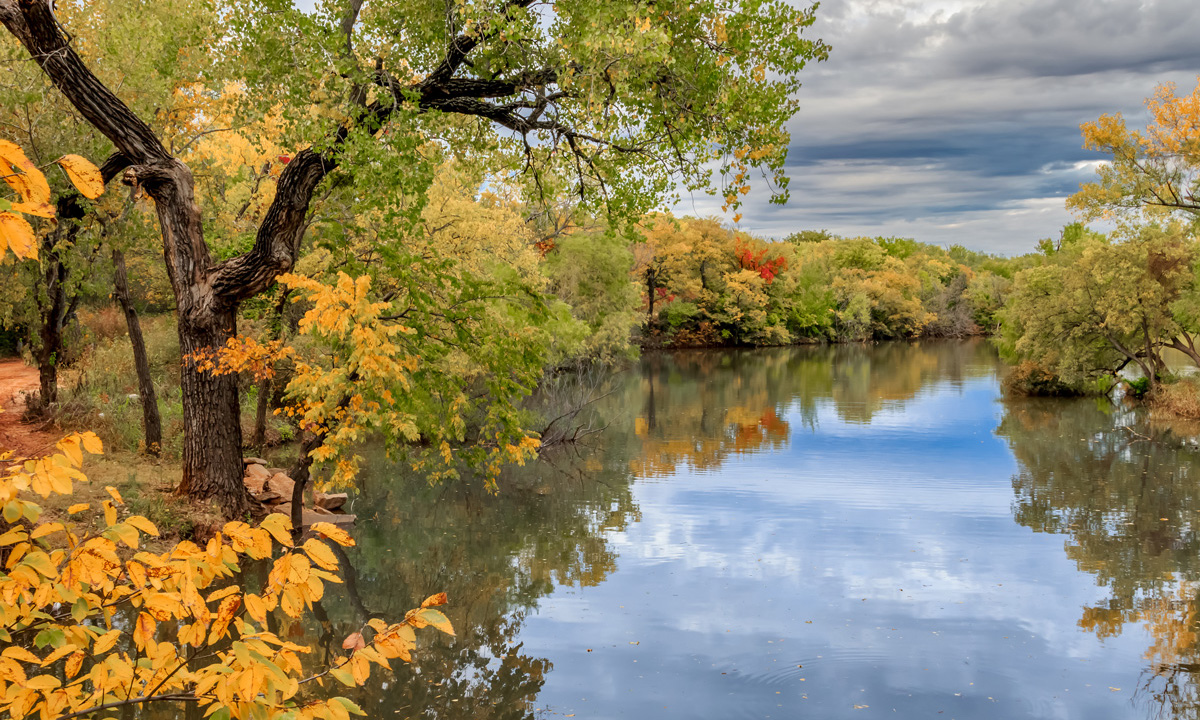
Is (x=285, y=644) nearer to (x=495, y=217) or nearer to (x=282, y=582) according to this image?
(x=282, y=582)

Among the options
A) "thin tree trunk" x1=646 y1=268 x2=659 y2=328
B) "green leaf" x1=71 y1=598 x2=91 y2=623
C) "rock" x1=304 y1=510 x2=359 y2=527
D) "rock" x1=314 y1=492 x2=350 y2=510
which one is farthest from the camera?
"thin tree trunk" x1=646 y1=268 x2=659 y2=328

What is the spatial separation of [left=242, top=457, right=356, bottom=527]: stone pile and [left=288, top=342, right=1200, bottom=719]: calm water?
65cm

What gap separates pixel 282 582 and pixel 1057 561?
41.0ft

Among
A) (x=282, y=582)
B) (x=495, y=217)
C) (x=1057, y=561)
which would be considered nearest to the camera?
(x=282, y=582)

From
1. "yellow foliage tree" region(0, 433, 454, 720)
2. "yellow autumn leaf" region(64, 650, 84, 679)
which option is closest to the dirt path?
"yellow autumn leaf" region(64, 650, 84, 679)

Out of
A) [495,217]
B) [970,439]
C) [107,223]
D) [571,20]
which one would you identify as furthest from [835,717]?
[495,217]

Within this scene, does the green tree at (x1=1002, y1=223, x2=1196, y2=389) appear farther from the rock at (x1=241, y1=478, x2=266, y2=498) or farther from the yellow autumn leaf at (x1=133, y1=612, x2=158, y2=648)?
the yellow autumn leaf at (x1=133, y1=612, x2=158, y2=648)

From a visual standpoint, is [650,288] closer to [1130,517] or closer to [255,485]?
[1130,517]

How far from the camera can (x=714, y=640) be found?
9.52m

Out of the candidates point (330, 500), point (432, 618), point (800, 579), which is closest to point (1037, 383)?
point (800, 579)

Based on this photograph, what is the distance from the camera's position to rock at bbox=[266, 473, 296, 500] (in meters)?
13.4

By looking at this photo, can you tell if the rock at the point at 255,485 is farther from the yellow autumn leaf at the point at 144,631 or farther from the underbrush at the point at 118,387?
the yellow autumn leaf at the point at 144,631

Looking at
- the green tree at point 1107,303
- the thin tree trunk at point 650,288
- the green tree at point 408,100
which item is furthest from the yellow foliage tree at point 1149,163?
the thin tree trunk at point 650,288

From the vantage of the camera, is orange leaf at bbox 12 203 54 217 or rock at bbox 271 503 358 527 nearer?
orange leaf at bbox 12 203 54 217
